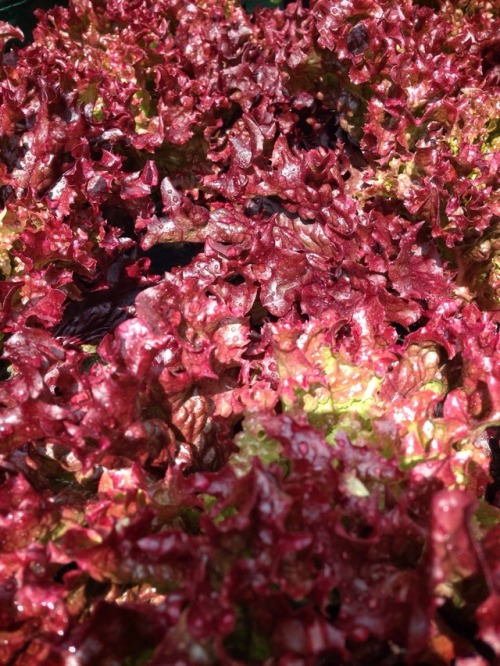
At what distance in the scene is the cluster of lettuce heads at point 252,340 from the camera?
139 cm

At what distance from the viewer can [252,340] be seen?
7.74ft

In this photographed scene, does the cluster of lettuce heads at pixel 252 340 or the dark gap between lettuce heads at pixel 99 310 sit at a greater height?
the cluster of lettuce heads at pixel 252 340

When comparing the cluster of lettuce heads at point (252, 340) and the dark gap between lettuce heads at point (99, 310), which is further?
the dark gap between lettuce heads at point (99, 310)

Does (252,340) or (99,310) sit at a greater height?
(252,340)

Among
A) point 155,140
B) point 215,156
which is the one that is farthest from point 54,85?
point 215,156

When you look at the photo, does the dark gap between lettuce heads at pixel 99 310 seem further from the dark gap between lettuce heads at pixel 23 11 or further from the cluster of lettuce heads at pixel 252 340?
the dark gap between lettuce heads at pixel 23 11

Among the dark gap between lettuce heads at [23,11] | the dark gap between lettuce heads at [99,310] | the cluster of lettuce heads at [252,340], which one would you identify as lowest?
the dark gap between lettuce heads at [99,310]

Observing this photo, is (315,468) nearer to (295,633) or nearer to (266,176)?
(295,633)

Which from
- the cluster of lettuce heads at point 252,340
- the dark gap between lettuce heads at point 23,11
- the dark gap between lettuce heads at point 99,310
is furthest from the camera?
the dark gap between lettuce heads at point 23,11

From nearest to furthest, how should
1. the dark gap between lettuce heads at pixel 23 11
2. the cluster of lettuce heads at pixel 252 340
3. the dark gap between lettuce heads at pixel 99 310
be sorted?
the cluster of lettuce heads at pixel 252 340 → the dark gap between lettuce heads at pixel 99 310 → the dark gap between lettuce heads at pixel 23 11

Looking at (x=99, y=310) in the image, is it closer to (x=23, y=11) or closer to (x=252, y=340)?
(x=252, y=340)

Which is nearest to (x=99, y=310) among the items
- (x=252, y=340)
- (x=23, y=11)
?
(x=252, y=340)

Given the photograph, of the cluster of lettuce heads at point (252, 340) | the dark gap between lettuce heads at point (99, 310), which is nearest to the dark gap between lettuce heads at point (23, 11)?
the cluster of lettuce heads at point (252, 340)

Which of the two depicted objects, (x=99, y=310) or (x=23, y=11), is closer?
(x=99, y=310)
